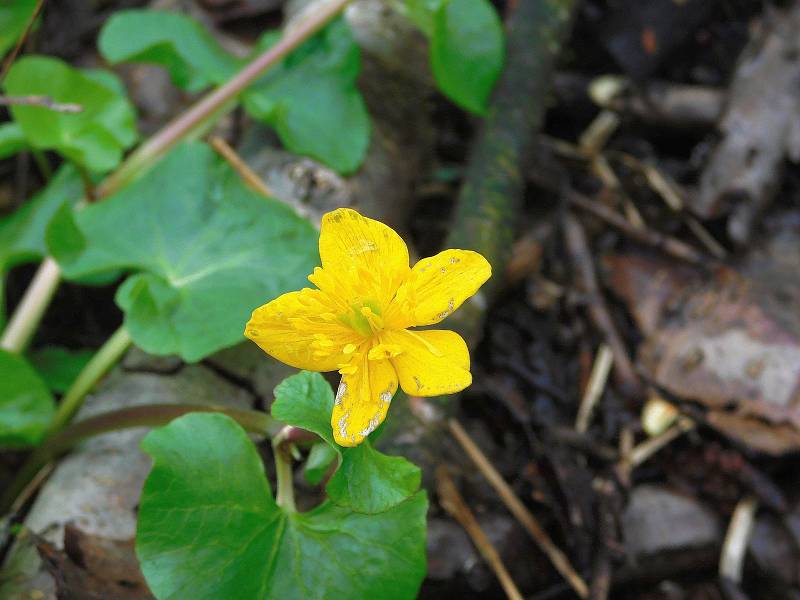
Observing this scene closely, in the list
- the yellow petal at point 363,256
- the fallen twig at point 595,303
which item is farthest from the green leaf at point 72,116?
the fallen twig at point 595,303

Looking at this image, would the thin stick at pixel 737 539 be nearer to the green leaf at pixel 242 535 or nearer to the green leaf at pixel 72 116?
the green leaf at pixel 242 535

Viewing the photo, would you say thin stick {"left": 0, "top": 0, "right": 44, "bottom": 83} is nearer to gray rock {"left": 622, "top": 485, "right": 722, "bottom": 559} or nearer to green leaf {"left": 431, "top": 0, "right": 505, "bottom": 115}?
green leaf {"left": 431, "top": 0, "right": 505, "bottom": 115}

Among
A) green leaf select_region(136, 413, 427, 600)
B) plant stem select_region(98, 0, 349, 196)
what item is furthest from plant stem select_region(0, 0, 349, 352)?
green leaf select_region(136, 413, 427, 600)

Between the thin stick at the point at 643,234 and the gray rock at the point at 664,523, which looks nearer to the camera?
the gray rock at the point at 664,523

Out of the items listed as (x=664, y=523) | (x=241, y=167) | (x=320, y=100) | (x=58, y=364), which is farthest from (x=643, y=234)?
(x=58, y=364)

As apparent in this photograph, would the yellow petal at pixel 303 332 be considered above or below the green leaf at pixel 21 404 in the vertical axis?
above

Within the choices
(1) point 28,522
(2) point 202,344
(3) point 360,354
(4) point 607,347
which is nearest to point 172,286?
(2) point 202,344

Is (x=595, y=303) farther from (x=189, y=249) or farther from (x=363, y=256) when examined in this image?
(x=363, y=256)
